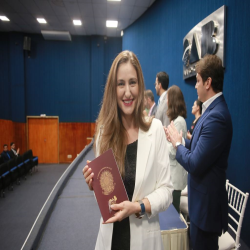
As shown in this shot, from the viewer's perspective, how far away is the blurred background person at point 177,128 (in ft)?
6.43

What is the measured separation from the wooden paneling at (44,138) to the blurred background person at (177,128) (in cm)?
777

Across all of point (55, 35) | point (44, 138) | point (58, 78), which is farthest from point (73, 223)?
point (55, 35)

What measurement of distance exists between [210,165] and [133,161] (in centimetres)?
56

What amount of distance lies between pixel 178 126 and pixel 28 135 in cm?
844

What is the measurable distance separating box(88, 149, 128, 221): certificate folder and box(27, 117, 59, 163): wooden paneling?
Result: 8.60m

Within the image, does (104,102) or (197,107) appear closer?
(104,102)

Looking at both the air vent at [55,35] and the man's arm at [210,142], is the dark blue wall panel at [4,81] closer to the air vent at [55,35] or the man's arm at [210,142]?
the air vent at [55,35]

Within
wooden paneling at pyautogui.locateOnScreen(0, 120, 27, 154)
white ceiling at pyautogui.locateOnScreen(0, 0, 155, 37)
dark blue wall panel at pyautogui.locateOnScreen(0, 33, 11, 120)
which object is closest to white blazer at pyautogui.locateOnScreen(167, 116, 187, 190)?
white ceiling at pyautogui.locateOnScreen(0, 0, 155, 37)

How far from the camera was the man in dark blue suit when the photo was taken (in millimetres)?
1230

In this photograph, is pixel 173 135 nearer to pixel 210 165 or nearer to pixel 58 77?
pixel 210 165

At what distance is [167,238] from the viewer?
1460 mm

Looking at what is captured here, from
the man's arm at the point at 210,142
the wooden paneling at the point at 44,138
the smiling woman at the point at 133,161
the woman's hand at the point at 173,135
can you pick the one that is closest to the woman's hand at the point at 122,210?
the smiling woman at the point at 133,161

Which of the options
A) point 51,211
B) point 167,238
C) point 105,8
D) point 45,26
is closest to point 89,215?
point 51,211

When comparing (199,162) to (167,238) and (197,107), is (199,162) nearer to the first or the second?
(167,238)
